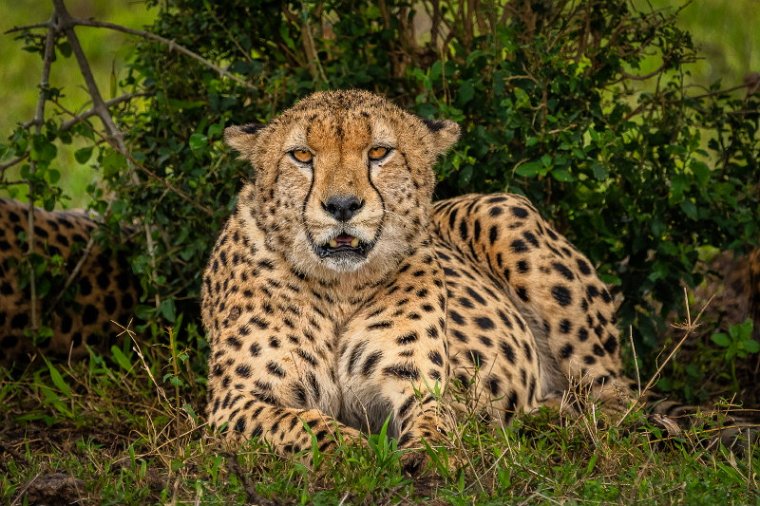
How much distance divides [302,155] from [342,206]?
331 mm

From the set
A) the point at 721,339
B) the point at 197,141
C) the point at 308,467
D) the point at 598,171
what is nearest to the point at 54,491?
the point at 308,467

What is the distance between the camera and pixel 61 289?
5.77 metres

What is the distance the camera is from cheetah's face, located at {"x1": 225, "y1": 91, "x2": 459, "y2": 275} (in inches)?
158

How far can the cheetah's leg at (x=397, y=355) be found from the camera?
4.07 metres

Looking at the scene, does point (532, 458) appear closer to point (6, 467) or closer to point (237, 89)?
point (6, 467)

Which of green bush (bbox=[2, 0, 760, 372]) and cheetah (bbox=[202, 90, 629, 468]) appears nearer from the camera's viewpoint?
cheetah (bbox=[202, 90, 629, 468])

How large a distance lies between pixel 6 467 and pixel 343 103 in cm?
152

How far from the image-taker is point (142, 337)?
578 centimetres

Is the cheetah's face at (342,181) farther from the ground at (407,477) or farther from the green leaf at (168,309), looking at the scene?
the green leaf at (168,309)

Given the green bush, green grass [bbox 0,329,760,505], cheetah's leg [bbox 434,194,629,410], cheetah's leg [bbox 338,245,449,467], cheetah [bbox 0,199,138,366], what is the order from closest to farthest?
green grass [bbox 0,329,760,505]
cheetah's leg [bbox 338,245,449,467]
cheetah's leg [bbox 434,194,629,410]
the green bush
cheetah [bbox 0,199,138,366]

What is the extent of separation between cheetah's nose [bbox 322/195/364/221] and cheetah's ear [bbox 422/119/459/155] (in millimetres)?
633

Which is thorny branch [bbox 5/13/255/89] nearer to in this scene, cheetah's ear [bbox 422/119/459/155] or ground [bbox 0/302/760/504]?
cheetah's ear [bbox 422/119/459/155]

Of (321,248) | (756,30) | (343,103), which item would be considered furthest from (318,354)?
(756,30)

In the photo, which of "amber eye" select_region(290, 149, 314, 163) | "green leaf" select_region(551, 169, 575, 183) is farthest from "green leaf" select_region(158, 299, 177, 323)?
"green leaf" select_region(551, 169, 575, 183)
